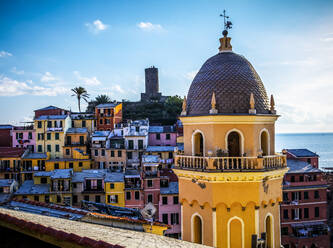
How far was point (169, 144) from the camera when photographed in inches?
2484

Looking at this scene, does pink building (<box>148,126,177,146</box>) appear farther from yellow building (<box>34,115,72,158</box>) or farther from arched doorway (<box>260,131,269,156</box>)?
arched doorway (<box>260,131,269,156</box>)

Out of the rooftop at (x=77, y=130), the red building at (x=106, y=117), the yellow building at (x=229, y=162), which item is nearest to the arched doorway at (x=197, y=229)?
the yellow building at (x=229, y=162)

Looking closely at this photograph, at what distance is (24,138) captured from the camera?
63250 millimetres

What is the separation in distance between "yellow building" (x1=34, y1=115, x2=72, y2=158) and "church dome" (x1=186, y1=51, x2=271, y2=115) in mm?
51429

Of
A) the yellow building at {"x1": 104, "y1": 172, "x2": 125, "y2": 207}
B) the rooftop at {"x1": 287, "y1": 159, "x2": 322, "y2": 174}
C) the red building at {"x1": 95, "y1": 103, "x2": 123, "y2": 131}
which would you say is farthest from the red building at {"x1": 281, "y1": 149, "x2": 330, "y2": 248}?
the red building at {"x1": 95, "y1": 103, "x2": 123, "y2": 131}

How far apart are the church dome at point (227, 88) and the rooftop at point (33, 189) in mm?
40535

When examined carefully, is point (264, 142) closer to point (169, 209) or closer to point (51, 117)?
point (169, 209)

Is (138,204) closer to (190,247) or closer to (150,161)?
(150,161)

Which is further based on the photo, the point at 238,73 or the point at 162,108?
the point at 162,108

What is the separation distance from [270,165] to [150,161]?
38.2 metres

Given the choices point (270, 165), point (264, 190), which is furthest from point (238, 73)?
point (264, 190)

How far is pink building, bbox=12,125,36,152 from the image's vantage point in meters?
62.9

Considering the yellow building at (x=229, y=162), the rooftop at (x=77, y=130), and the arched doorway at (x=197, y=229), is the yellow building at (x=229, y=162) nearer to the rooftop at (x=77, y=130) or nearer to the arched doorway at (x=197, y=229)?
the arched doorway at (x=197, y=229)

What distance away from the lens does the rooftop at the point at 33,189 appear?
48.2 m
